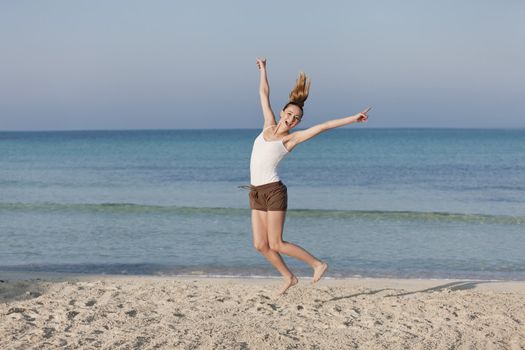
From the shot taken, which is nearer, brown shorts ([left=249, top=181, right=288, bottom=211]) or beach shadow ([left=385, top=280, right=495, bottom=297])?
brown shorts ([left=249, top=181, right=288, bottom=211])

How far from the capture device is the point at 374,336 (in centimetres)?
634

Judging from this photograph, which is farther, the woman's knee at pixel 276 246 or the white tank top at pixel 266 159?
the woman's knee at pixel 276 246

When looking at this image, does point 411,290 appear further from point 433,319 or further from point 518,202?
point 518,202

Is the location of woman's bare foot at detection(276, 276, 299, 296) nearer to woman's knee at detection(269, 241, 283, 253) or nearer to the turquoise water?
woman's knee at detection(269, 241, 283, 253)

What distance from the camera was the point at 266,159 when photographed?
272 inches

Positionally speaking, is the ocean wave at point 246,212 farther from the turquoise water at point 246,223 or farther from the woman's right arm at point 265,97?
the woman's right arm at point 265,97

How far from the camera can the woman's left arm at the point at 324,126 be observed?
6.36 m

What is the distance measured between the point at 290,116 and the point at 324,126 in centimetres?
50

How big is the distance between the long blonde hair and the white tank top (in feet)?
1.41

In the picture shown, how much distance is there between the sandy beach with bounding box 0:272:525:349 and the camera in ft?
20.0

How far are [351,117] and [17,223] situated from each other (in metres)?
11.4

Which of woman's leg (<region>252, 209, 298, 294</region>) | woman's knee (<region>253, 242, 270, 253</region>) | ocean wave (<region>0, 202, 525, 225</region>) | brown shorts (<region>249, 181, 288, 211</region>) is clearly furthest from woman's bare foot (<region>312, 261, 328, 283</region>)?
ocean wave (<region>0, 202, 525, 225</region>)

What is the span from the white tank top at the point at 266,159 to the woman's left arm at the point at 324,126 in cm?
13

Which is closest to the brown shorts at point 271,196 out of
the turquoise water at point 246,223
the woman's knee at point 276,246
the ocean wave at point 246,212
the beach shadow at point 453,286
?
the woman's knee at point 276,246
